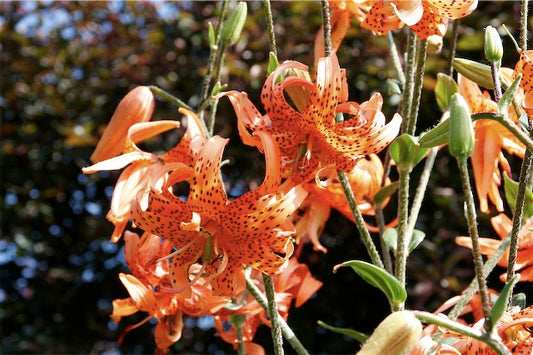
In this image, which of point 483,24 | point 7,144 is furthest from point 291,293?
point 7,144

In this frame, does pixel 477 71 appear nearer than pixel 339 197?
Yes

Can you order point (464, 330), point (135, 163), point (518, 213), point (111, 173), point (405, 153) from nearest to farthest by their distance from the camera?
point (464, 330), point (518, 213), point (405, 153), point (135, 163), point (111, 173)

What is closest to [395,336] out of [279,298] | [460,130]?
[460,130]

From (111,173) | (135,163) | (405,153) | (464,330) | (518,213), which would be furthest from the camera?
(111,173)

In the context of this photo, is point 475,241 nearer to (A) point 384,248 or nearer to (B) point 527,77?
(B) point 527,77

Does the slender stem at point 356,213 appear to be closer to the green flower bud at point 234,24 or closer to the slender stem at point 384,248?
the slender stem at point 384,248

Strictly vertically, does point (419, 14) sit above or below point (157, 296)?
above

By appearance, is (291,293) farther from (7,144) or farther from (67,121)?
(7,144)
